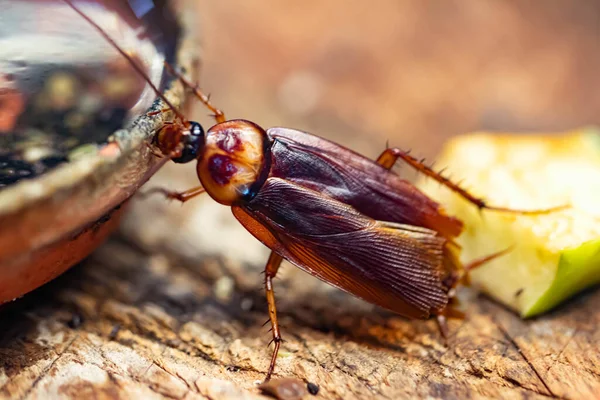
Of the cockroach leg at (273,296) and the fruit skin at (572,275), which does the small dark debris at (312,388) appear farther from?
the fruit skin at (572,275)

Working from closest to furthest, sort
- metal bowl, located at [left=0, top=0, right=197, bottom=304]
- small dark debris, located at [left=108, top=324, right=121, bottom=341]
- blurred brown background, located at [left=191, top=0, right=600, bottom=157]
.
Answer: metal bowl, located at [left=0, top=0, right=197, bottom=304] < small dark debris, located at [left=108, top=324, right=121, bottom=341] < blurred brown background, located at [left=191, top=0, right=600, bottom=157]

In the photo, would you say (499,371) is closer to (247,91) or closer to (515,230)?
(515,230)

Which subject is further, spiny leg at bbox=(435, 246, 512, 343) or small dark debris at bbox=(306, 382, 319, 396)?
spiny leg at bbox=(435, 246, 512, 343)

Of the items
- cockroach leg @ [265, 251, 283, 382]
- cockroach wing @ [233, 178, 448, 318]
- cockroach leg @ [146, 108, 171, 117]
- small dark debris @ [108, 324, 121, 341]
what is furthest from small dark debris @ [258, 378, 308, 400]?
cockroach leg @ [146, 108, 171, 117]

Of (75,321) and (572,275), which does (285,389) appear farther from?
(572,275)

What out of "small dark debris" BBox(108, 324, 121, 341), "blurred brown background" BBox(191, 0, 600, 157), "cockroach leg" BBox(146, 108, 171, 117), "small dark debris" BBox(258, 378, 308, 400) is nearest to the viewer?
"small dark debris" BBox(258, 378, 308, 400)

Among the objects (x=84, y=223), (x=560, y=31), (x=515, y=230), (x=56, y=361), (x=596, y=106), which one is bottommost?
(x=56, y=361)

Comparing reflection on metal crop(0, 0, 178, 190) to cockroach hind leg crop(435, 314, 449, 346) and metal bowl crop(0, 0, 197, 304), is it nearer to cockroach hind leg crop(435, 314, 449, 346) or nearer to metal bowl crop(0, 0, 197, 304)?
metal bowl crop(0, 0, 197, 304)

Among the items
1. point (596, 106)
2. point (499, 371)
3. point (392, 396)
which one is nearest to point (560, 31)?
point (596, 106)
